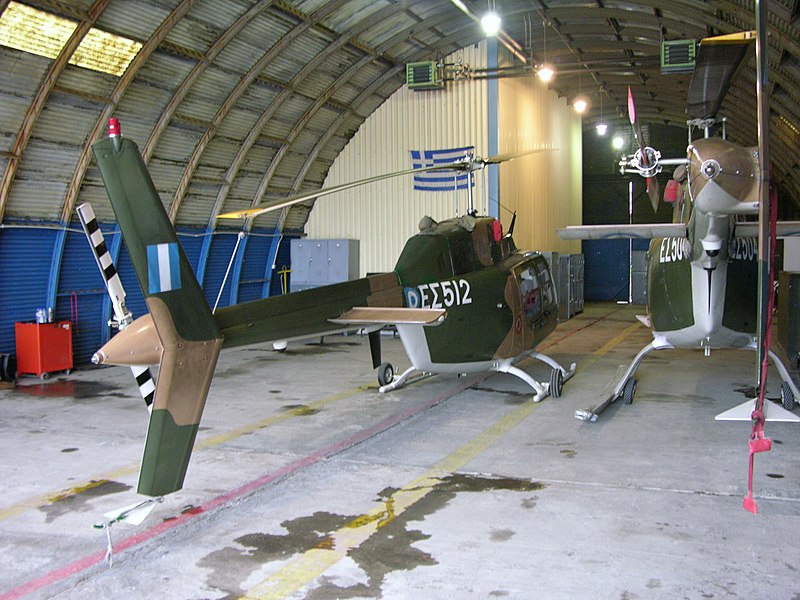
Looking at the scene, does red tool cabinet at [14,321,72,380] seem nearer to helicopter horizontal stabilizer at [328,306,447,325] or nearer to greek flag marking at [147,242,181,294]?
helicopter horizontal stabilizer at [328,306,447,325]

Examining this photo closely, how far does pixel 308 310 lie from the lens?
25.2 ft

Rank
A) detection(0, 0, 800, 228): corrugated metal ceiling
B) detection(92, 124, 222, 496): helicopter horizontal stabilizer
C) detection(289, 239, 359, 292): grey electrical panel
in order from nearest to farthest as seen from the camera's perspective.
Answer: detection(92, 124, 222, 496): helicopter horizontal stabilizer, detection(0, 0, 800, 228): corrugated metal ceiling, detection(289, 239, 359, 292): grey electrical panel

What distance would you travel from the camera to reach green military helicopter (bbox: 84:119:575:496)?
4.98 meters

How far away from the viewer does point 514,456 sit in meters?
7.50

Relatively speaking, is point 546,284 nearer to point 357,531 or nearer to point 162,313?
point 357,531

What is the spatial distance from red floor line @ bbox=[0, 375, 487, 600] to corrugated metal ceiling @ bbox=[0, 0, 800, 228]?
296 inches

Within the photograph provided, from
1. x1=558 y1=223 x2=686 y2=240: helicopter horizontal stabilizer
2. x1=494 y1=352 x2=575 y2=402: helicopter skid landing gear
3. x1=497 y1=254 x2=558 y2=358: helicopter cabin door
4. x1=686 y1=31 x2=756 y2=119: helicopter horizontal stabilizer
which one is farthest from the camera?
x1=497 y1=254 x2=558 y2=358: helicopter cabin door

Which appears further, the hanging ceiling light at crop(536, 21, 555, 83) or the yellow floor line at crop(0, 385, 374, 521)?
the hanging ceiling light at crop(536, 21, 555, 83)

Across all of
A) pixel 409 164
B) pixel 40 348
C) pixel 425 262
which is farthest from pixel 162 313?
pixel 409 164

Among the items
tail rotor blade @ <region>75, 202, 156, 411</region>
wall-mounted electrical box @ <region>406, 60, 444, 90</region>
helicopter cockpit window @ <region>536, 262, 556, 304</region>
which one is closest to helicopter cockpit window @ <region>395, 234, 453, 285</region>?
helicopter cockpit window @ <region>536, 262, 556, 304</region>

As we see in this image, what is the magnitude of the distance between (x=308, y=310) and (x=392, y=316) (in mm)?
931

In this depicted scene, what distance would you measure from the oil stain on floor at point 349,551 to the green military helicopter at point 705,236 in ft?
11.0

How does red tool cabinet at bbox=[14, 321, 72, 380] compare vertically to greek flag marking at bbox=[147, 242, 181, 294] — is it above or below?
below

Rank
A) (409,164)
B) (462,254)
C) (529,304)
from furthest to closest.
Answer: (409,164) < (529,304) < (462,254)
